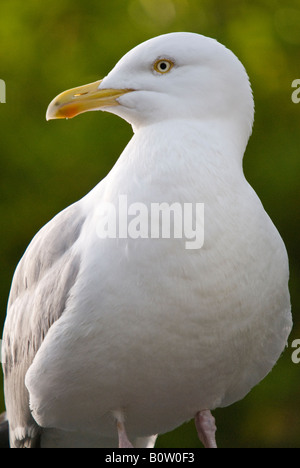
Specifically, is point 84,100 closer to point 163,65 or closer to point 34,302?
point 163,65

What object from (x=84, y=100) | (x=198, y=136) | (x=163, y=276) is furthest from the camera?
(x=84, y=100)

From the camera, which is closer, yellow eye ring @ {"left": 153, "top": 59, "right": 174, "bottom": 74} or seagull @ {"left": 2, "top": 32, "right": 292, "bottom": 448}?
seagull @ {"left": 2, "top": 32, "right": 292, "bottom": 448}

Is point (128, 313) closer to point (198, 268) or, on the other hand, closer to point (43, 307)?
point (198, 268)

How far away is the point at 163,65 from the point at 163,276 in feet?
1.76

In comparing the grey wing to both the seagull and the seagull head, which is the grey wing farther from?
the seagull head

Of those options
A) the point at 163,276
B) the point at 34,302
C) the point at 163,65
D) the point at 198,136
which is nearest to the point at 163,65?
the point at 163,65

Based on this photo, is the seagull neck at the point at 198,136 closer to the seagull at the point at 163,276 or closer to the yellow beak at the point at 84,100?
the seagull at the point at 163,276

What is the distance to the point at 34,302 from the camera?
84.8 inches

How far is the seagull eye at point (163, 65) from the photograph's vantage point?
2.01 metres

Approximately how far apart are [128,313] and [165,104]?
1.68 ft

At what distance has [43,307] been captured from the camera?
2.10m

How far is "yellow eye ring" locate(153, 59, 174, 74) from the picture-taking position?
6.58 feet

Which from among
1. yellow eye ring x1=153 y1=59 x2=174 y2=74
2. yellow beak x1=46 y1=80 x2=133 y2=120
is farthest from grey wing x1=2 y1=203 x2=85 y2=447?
yellow eye ring x1=153 y1=59 x2=174 y2=74
